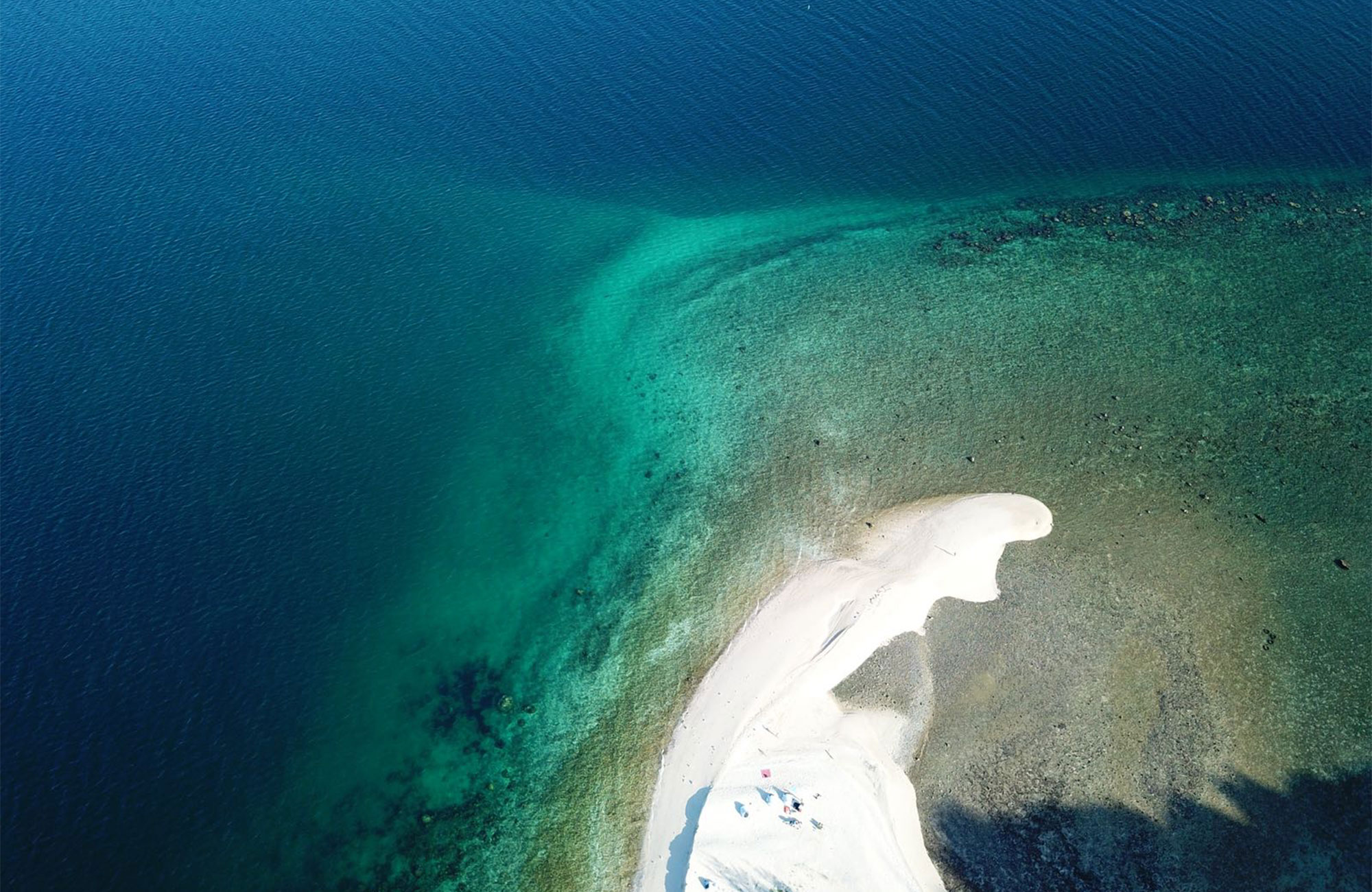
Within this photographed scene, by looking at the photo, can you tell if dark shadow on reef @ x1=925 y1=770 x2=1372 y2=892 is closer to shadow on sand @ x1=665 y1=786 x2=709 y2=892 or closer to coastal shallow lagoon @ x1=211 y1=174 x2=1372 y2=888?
coastal shallow lagoon @ x1=211 y1=174 x2=1372 y2=888

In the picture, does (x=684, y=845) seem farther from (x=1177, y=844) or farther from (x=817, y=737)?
(x=1177, y=844)

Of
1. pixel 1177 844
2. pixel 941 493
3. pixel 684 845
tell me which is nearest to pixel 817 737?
pixel 684 845

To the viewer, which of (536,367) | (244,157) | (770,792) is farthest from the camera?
(244,157)

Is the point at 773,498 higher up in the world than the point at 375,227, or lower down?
lower down

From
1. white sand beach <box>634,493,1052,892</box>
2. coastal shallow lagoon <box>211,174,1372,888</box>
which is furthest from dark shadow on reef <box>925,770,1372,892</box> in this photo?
white sand beach <box>634,493,1052,892</box>

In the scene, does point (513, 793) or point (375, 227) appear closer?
point (513, 793)

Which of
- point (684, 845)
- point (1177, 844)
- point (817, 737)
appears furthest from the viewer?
point (817, 737)

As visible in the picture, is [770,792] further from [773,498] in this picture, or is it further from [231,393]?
[231,393]

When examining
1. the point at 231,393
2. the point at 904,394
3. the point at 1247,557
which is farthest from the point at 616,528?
the point at 1247,557
